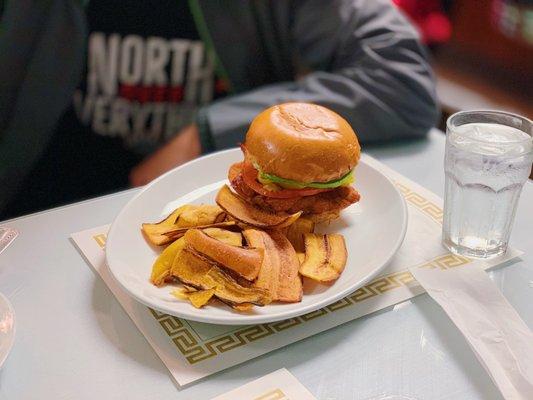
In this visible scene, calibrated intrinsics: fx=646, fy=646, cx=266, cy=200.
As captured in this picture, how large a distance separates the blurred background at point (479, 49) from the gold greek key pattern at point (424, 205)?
1294mm

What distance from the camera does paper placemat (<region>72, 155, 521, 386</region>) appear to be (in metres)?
0.63

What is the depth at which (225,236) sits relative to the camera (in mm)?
719

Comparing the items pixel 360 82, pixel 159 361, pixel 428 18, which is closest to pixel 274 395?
pixel 159 361

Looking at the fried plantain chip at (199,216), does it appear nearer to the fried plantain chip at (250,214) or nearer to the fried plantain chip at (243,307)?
the fried plantain chip at (250,214)

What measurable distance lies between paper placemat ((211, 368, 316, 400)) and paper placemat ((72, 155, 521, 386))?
31 mm

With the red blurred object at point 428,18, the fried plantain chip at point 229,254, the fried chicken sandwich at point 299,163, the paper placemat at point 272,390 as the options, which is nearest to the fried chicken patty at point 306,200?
the fried chicken sandwich at point 299,163

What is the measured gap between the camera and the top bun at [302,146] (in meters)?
0.74

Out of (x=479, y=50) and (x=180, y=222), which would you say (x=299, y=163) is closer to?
(x=180, y=222)

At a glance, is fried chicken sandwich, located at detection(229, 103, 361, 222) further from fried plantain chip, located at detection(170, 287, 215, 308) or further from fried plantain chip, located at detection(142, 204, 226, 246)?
fried plantain chip, located at detection(170, 287, 215, 308)

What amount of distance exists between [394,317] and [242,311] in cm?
17

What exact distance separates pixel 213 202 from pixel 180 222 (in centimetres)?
11

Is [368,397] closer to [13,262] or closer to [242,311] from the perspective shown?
[242,311]

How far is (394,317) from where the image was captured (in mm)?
698

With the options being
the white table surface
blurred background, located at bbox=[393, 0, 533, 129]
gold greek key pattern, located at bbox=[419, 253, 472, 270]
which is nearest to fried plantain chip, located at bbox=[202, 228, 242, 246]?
the white table surface
